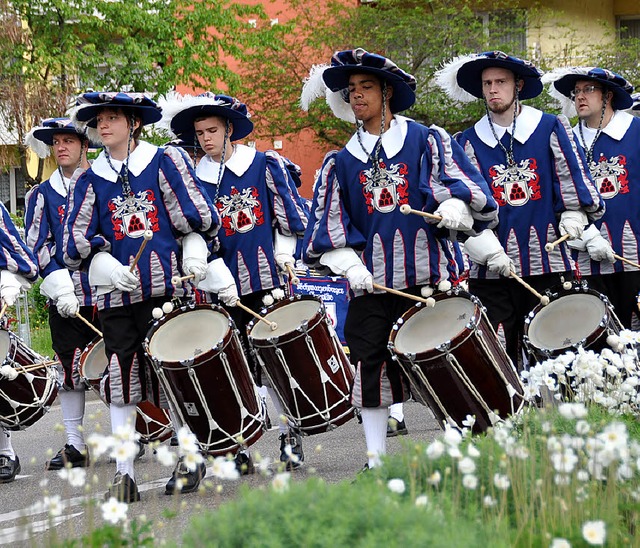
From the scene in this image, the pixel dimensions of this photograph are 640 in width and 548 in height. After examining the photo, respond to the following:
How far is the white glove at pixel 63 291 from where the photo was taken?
7750 mm

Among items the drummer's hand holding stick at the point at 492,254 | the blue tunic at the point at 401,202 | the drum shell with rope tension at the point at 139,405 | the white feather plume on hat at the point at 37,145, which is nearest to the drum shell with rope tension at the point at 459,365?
the blue tunic at the point at 401,202

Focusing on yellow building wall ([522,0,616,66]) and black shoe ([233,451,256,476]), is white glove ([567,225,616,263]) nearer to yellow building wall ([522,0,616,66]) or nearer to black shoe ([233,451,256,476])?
black shoe ([233,451,256,476])

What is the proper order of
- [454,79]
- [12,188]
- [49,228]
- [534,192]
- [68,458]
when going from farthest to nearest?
[12,188], [49,228], [68,458], [454,79], [534,192]

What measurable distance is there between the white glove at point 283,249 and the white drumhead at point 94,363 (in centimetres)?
119

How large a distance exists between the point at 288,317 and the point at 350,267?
121 centimetres

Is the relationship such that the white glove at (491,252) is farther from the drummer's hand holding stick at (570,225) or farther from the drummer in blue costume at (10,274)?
the drummer in blue costume at (10,274)

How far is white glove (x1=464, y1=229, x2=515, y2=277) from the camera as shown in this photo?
21.1 ft

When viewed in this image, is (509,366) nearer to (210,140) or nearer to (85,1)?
(210,140)

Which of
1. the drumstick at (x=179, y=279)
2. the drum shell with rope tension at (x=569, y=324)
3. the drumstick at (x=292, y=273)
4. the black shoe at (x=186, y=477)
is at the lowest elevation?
the black shoe at (x=186, y=477)

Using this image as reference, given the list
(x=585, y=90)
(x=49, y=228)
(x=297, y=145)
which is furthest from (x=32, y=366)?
(x=297, y=145)

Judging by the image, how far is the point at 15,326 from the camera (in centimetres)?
1451

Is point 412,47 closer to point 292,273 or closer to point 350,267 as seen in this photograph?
point 292,273

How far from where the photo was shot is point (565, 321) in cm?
647

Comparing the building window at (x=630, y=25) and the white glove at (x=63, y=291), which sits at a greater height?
the building window at (x=630, y=25)
